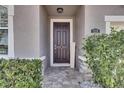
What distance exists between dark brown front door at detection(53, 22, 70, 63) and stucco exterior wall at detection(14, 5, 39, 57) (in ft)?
13.3

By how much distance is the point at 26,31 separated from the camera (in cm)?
827

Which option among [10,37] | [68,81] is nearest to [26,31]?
[10,37]

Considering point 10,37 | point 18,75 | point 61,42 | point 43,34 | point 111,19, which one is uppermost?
point 111,19

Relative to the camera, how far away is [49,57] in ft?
39.3

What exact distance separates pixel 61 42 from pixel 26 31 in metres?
4.43

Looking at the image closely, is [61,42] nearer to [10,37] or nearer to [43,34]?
[43,34]

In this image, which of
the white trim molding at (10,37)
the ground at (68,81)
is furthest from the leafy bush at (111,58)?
the white trim molding at (10,37)

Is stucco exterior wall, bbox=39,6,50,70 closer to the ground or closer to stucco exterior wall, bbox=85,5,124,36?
the ground

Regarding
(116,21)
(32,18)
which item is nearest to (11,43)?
(32,18)

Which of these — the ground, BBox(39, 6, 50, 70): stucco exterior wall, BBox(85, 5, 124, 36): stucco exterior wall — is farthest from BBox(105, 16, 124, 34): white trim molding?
BBox(39, 6, 50, 70): stucco exterior wall
